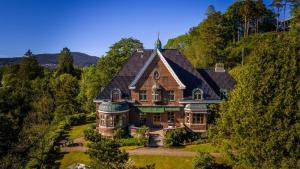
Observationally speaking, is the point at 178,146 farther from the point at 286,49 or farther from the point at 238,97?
the point at 286,49

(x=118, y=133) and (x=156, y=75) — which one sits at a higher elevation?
(x=156, y=75)

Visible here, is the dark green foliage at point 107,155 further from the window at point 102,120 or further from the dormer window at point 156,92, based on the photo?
the dormer window at point 156,92

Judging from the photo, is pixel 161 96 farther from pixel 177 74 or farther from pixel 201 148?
pixel 201 148

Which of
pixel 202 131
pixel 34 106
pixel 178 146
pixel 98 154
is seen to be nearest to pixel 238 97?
pixel 98 154

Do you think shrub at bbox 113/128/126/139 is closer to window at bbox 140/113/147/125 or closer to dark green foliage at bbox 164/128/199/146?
window at bbox 140/113/147/125

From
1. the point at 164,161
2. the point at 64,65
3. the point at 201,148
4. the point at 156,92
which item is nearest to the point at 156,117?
the point at 156,92

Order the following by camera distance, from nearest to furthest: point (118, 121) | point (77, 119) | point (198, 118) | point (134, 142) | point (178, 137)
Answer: point (178, 137) → point (134, 142) → point (118, 121) → point (198, 118) → point (77, 119)

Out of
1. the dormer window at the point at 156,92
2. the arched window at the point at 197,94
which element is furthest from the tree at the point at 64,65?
the arched window at the point at 197,94
